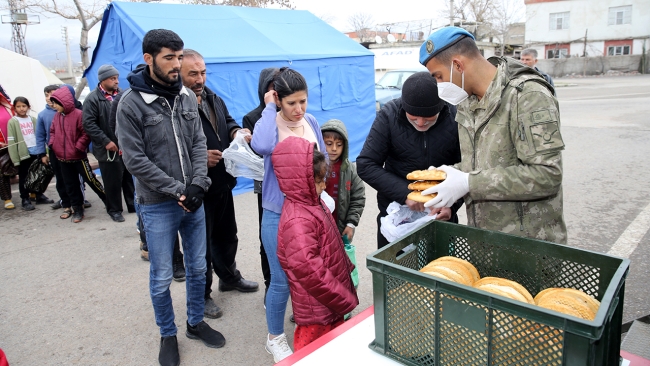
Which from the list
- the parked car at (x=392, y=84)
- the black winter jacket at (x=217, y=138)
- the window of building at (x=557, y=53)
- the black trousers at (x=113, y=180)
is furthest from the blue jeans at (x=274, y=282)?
the window of building at (x=557, y=53)

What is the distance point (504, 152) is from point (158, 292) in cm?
221

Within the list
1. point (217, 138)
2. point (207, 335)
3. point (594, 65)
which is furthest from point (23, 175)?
point (594, 65)

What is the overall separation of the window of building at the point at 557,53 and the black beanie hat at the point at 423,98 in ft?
158

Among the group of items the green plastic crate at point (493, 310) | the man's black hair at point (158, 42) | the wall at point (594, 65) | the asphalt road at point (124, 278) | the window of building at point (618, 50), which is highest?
the window of building at point (618, 50)

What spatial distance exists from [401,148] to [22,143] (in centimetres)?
662

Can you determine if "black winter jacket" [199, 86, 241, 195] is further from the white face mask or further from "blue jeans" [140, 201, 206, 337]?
the white face mask

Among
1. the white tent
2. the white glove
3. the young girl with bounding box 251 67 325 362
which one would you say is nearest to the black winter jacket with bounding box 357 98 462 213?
the young girl with bounding box 251 67 325 362

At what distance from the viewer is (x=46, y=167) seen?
689 centimetres

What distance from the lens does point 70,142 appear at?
Result: 6031 millimetres

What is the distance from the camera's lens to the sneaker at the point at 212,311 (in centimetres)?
360

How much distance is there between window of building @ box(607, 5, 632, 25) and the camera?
137 ft

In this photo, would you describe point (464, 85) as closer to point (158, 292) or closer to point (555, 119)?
point (555, 119)

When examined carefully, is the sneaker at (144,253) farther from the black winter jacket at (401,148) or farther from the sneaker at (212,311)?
the black winter jacket at (401,148)

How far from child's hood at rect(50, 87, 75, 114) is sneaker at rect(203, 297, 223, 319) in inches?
153
